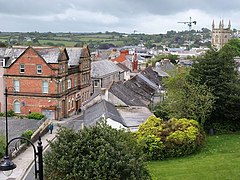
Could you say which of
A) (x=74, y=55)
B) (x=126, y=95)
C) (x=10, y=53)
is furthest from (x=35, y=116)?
(x=74, y=55)

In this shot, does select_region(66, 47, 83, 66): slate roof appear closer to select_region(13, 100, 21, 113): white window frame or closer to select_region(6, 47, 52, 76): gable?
select_region(6, 47, 52, 76): gable

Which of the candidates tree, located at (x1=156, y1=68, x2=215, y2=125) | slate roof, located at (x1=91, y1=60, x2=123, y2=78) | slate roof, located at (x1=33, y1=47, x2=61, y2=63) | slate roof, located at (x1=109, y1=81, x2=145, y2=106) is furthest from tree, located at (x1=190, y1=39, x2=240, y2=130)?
slate roof, located at (x1=91, y1=60, x2=123, y2=78)

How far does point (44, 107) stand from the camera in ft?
151

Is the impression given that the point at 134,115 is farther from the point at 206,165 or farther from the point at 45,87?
the point at 45,87

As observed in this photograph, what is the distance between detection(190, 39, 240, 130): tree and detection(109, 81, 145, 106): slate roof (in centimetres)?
840

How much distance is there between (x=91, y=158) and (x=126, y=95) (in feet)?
103

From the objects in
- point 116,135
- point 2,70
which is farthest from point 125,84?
point 116,135

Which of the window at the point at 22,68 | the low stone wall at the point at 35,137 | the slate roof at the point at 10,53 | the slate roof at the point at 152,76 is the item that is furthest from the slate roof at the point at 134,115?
the slate roof at the point at 152,76

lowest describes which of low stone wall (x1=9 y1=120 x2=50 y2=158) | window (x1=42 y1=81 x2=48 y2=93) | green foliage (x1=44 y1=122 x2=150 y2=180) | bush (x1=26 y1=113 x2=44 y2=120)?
low stone wall (x1=9 y1=120 x2=50 y2=158)

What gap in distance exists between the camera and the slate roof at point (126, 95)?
143 feet

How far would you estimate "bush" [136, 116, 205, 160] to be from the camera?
92.8 ft

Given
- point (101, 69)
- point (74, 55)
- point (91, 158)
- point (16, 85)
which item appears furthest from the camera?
point (101, 69)

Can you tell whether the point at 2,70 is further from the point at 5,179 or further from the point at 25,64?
the point at 5,179

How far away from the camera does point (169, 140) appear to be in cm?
2862
